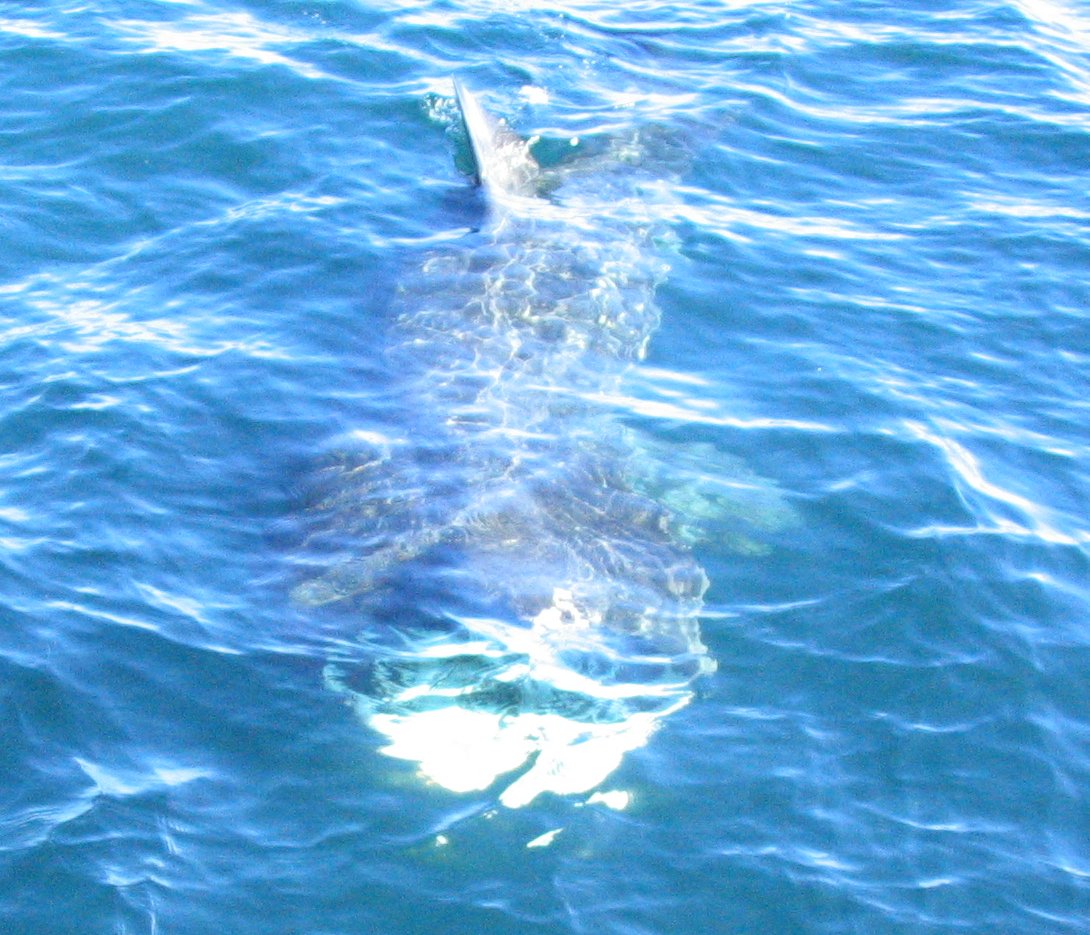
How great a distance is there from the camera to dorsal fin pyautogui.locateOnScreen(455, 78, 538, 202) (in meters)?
14.0

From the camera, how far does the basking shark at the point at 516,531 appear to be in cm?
909

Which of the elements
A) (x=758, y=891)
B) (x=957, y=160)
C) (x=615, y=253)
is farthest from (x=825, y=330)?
(x=758, y=891)

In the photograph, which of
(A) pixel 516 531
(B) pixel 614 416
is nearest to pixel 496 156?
(B) pixel 614 416

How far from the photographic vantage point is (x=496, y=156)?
49.3ft

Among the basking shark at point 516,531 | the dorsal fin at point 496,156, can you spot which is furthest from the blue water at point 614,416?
the dorsal fin at point 496,156

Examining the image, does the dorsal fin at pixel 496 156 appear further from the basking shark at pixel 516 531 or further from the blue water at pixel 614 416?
the blue water at pixel 614 416

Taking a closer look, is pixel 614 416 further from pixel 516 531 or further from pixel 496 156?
pixel 496 156

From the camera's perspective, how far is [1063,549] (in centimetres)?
1096

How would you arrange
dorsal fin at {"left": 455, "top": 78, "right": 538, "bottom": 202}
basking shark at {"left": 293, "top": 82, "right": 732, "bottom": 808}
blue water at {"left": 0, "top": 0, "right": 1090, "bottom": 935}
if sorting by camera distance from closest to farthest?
blue water at {"left": 0, "top": 0, "right": 1090, "bottom": 935}, basking shark at {"left": 293, "top": 82, "right": 732, "bottom": 808}, dorsal fin at {"left": 455, "top": 78, "right": 538, "bottom": 202}

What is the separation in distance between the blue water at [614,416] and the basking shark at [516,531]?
27cm

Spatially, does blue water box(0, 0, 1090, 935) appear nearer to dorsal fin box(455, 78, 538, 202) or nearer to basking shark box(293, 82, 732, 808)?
basking shark box(293, 82, 732, 808)

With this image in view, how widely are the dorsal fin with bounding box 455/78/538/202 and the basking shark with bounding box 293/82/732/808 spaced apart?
0.08m

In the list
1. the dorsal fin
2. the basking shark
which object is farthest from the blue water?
the dorsal fin

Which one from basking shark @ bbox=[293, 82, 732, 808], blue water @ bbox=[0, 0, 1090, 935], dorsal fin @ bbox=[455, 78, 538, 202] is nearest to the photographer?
blue water @ bbox=[0, 0, 1090, 935]
